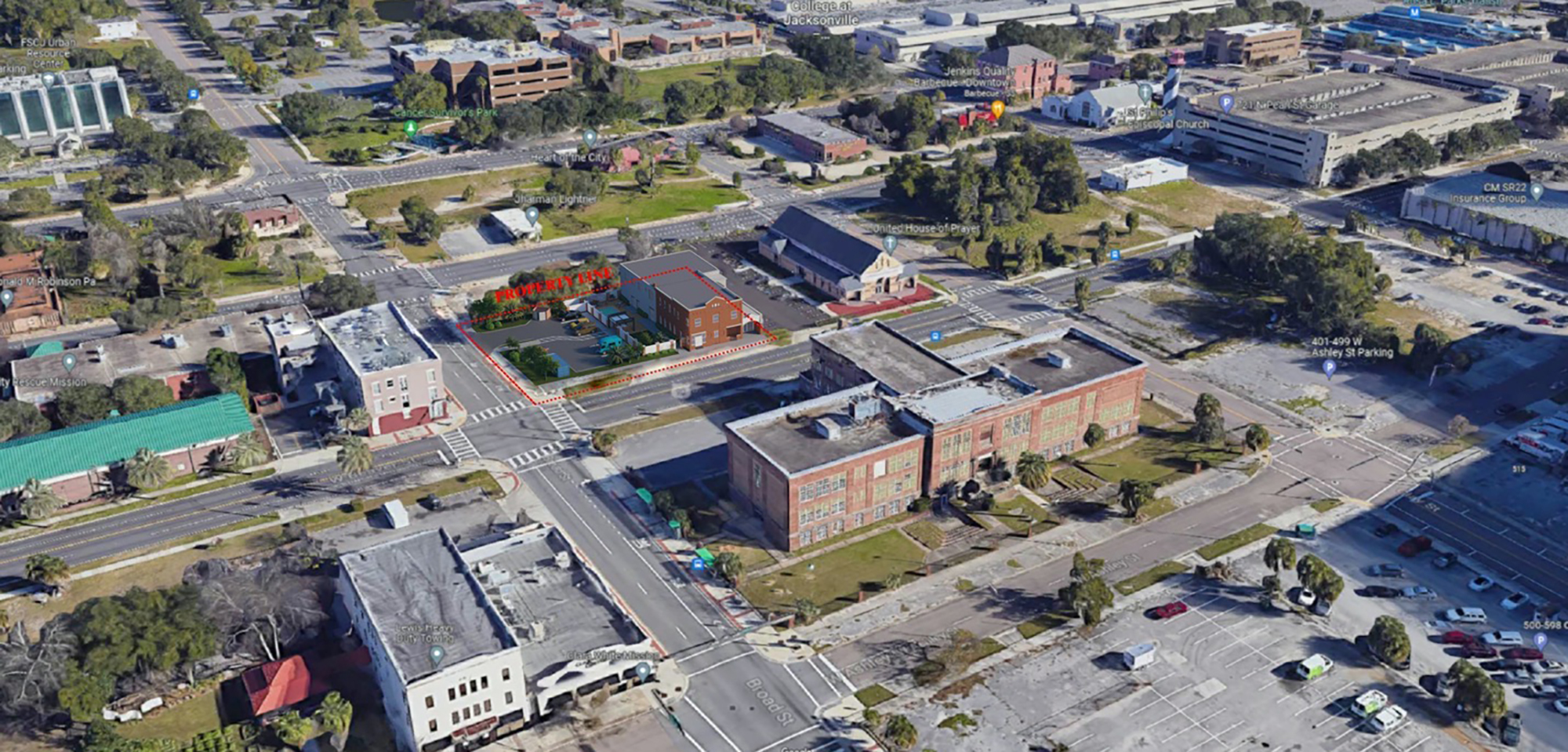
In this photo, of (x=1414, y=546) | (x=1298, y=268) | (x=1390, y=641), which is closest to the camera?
(x=1390, y=641)

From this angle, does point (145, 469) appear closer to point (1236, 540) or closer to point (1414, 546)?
point (1236, 540)

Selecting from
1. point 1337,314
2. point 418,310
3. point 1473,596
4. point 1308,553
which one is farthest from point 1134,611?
point 418,310

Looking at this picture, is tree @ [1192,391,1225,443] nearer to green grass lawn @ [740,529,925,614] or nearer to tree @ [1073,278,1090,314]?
tree @ [1073,278,1090,314]

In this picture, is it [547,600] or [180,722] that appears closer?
[180,722]

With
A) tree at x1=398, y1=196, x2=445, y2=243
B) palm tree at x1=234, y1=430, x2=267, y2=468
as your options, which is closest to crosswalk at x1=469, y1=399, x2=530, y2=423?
palm tree at x1=234, y1=430, x2=267, y2=468

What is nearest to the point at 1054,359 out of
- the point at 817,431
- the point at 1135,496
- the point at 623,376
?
the point at 1135,496

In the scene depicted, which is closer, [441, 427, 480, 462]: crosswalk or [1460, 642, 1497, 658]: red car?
[1460, 642, 1497, 658]: red car

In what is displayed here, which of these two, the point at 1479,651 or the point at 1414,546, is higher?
the point at 1414,546

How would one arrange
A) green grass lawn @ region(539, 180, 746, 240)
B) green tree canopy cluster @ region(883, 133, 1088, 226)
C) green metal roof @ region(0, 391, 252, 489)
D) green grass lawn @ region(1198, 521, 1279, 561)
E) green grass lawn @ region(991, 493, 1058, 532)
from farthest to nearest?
green tree canopy cluster @ region(883, 133, 1088, 226), green grass lawn @ region(539, 180, 746, 240), green metal roof @ region(0, 391, 252, 489), green grass lawn @ region(991, 493, 1058, 532), green grass lawn @ region(1198, 521, 1279, 561)
